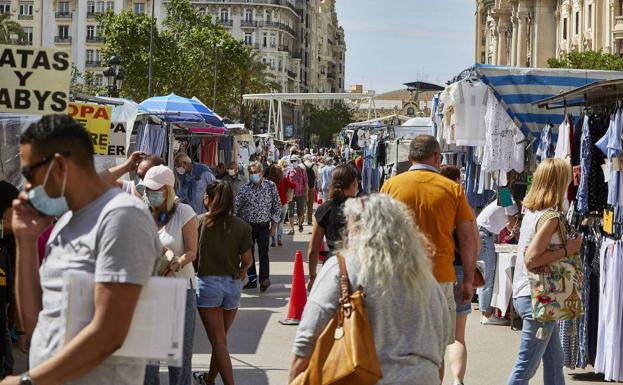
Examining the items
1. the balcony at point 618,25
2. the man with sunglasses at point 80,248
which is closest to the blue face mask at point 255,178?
the man with sunglasses at point 80,248

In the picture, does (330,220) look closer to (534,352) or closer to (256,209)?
(534,352)

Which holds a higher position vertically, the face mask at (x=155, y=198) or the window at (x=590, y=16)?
the window at (x=590, y=16)

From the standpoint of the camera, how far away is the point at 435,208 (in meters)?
7.21

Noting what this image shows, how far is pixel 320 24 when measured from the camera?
174 meters

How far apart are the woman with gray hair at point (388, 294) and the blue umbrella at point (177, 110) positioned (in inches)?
474

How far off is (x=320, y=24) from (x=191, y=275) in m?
169

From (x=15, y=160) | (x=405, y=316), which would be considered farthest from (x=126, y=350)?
(x=15, y=160)

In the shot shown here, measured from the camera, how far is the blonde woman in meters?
7.16

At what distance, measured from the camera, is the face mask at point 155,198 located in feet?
24.9

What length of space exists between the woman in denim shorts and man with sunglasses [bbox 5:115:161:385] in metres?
4.43

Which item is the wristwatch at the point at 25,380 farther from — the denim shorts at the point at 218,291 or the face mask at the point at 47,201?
the denim shorts at the point at 218,291

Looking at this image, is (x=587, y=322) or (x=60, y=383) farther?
(x=587, y=322)

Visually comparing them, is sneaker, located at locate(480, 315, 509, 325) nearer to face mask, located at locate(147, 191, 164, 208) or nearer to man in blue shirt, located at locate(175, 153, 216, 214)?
man in blue shirt, located at locate(175, 153, 216, 214)

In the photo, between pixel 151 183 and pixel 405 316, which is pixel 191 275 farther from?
pixel 405 316
